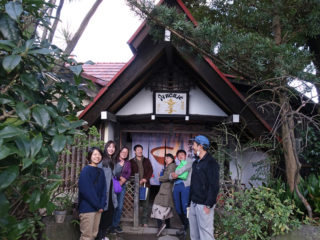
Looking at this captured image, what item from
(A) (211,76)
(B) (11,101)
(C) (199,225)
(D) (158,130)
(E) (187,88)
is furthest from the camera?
(D) (158,130)

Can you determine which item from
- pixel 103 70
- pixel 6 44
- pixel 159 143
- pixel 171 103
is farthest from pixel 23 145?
pixel 103 70

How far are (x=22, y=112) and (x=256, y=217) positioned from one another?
12.2ft

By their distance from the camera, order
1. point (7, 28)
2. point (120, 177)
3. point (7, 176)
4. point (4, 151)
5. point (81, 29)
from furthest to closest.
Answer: point (120, 177) → point (81, 29) → point (7, 28) → point (7, 176) → point (4, 151)

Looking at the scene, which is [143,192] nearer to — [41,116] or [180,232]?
[180,232]

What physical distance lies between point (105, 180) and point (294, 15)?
4.51 meters

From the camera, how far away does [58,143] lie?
1610 millimetres

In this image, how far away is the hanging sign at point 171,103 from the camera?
6766 mm

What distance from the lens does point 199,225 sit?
12.2ft

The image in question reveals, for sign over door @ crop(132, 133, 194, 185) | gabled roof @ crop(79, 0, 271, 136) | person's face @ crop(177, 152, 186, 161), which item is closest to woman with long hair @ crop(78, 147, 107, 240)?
person's face @ crop(177, 152, 186, 161)

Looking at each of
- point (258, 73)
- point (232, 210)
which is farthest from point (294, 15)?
point (232, 210)

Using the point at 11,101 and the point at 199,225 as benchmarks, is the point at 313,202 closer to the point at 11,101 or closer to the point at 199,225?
the point at 199,225

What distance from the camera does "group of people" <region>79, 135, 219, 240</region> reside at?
3.68m

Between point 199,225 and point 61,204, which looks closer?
point 199,225

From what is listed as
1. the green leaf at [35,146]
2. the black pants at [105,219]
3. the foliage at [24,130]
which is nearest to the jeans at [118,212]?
the black pants at [105,219]
